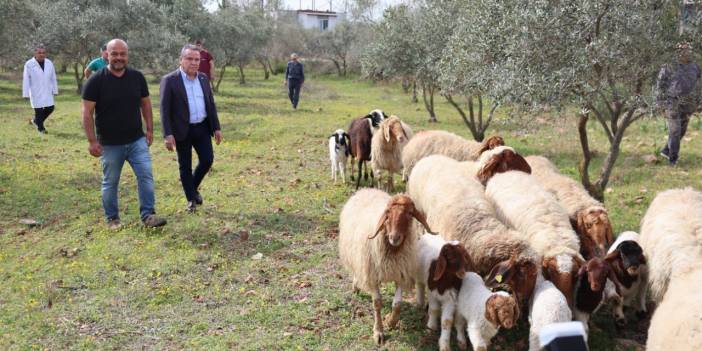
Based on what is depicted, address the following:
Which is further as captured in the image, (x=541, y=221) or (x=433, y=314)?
(x=541, y=221)

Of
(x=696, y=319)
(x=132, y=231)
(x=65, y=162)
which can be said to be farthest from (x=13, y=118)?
(x=696, y=319)

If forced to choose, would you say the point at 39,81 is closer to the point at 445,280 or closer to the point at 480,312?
the point at 445,280

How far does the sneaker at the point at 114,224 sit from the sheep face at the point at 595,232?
585 cm

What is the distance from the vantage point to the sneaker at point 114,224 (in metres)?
7.71

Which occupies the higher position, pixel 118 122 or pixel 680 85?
pixel 680 85

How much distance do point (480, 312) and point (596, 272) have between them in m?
1.09

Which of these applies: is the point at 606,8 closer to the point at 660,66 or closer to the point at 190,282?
the point at 660,66

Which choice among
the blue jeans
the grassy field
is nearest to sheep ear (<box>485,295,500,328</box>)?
the grassy field

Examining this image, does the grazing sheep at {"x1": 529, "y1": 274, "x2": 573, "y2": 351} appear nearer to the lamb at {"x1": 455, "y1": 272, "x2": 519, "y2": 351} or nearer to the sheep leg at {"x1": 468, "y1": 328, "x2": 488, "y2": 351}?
the lamb at {"x1": 455, "y1": 272, "x2": 519, "y2": 351}

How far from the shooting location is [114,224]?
775cm

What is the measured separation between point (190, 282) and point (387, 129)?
15.9 feet

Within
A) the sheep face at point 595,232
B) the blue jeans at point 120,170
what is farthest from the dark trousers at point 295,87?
the sheep face at point 595,232

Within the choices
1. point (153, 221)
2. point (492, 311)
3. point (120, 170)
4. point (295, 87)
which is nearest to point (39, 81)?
point (120, 170)

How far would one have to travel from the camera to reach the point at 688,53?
7.03 metres
